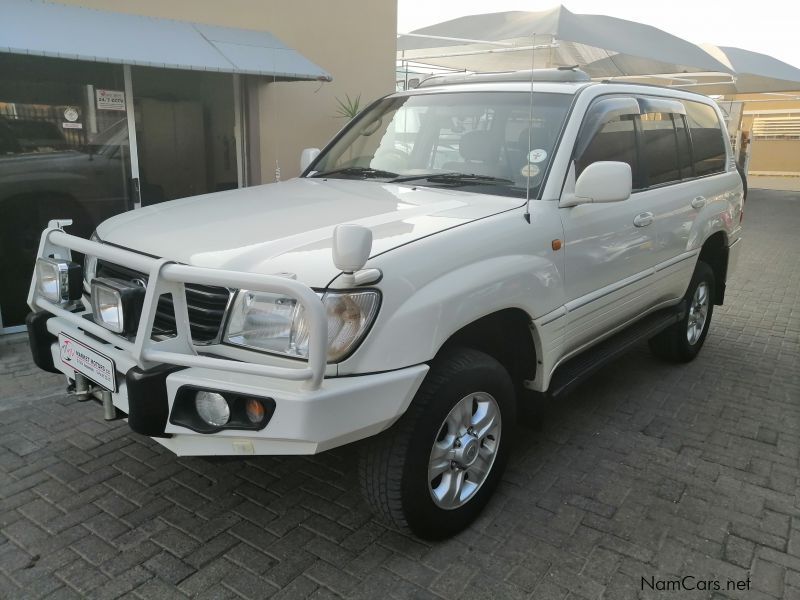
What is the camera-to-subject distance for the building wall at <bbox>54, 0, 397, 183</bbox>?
6857 mm

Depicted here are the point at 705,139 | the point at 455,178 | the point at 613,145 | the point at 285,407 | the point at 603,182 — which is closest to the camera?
the point at 285,407

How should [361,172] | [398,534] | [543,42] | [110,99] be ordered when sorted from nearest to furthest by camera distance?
1. [398,534]
2. [361,172]
3. [110,99]
4. [543,42]

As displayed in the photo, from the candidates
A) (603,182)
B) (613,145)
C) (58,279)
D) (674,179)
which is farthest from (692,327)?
(58,279)

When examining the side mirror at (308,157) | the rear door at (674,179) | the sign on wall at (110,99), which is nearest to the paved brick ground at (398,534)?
the rear door at (674,179)

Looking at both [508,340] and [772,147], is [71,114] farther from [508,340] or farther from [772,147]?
[772,147]

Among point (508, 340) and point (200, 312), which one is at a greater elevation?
point (200, 312)

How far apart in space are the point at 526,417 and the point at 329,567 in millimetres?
1254

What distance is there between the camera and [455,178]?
3346 mm

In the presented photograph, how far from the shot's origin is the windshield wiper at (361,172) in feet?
11.9

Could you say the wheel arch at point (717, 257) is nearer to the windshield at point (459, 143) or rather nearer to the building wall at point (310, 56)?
the windshield at point (459, 143)

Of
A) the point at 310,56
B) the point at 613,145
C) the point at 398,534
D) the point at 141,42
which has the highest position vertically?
the point at 310,56

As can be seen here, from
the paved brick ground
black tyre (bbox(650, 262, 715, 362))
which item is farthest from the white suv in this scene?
black tyre (bbox(650, 262, 715, 362))

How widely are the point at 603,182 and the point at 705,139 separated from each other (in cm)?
235

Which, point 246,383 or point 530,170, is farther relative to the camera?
point 530,170
